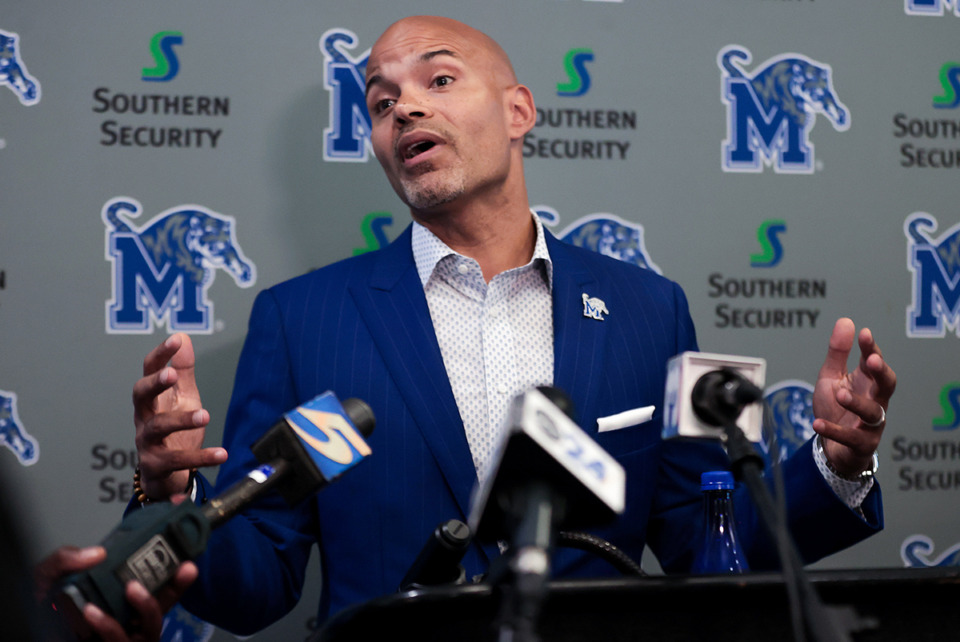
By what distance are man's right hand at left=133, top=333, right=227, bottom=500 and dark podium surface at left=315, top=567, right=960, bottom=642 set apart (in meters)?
0.39

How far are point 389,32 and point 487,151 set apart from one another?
1.06 ft

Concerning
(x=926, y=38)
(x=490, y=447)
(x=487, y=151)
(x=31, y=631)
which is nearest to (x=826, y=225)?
(x=926, y=38)

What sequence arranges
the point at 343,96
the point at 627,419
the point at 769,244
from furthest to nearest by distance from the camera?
the point at 769,244, the point at 343,96, the point at 627,419

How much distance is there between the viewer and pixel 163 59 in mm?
1859

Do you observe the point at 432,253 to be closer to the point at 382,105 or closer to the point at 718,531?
the point at 382,105

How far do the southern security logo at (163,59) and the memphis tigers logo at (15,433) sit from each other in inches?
29.1

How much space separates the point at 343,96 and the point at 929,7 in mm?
1453

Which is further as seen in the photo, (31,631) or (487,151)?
(487,151)

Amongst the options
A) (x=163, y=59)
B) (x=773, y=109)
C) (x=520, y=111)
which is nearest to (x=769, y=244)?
(x=773, y=109)

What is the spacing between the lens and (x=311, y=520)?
1.51 meters

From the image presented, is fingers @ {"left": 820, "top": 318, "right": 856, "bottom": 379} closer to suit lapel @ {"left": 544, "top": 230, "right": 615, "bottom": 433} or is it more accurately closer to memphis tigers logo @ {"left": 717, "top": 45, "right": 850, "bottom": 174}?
suit lapel @ {"left": 544, "top": 230, "right": 615, "bottom": 433}

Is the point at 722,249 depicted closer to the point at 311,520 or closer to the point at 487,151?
the point at 487,151

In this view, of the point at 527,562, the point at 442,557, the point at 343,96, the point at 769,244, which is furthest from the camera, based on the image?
the point at 769,244

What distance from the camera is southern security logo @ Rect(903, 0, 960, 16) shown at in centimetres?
210
